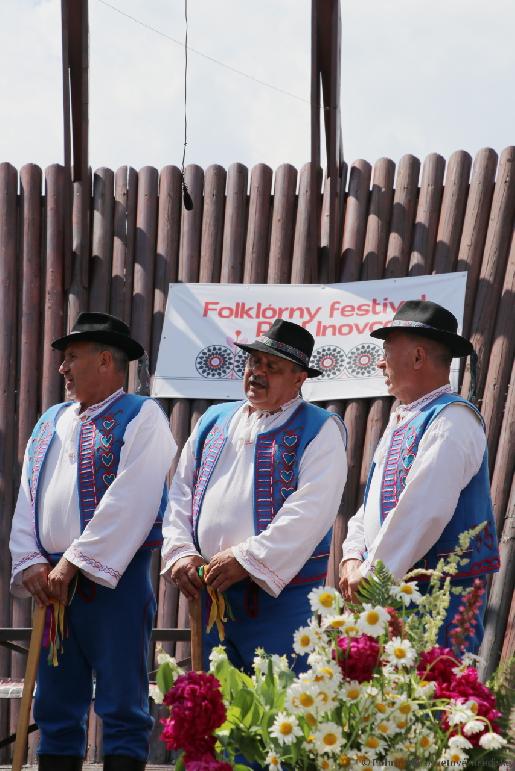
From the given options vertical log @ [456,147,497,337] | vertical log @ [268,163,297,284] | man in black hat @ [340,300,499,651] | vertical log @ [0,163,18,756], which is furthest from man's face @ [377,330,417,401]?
vertical log @ [0,163,18,756]

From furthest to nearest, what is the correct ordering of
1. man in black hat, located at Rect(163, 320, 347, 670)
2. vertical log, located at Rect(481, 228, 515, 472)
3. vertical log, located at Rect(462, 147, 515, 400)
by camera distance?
1. vertical log, located at Rect(462, 147, 515, 400)
2. vertical log, located at Rect(481, 228, 515, 472)
3. man in black hat, located at Rect(163, 320, 347, 670)

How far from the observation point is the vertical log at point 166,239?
637 centimetres

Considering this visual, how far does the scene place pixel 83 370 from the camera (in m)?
4.15

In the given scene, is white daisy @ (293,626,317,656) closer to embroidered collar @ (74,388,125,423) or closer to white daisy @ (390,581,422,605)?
white daisy @ (390,581,422,605)

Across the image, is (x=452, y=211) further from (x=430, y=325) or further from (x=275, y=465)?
(x=275, y=465)

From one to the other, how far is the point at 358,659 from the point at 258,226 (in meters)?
4.76

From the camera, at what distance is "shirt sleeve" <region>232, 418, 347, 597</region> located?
11.8 feet

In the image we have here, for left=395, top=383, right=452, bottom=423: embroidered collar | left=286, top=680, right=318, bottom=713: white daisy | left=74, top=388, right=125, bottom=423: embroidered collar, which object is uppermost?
left=395, top=383, right=452, bottom=423: embroidered collar

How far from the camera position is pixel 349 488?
590 centimetres

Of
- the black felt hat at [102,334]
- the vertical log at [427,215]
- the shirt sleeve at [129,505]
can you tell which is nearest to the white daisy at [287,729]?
the shirt sleeve at [129,505]

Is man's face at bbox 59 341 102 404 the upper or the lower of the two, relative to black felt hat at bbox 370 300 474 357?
lower

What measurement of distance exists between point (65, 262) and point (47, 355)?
A: 54cm

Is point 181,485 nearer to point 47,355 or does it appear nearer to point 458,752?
point 458,752

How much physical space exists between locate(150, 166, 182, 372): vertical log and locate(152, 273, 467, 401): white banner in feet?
0.24
